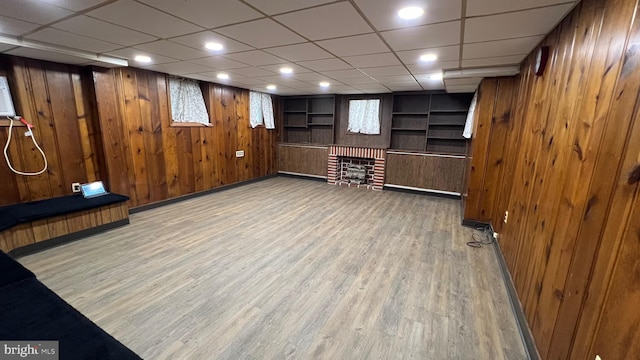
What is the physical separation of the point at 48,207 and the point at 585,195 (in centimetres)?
495

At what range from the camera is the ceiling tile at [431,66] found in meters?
3.17

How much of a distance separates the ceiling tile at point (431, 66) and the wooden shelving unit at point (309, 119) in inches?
134

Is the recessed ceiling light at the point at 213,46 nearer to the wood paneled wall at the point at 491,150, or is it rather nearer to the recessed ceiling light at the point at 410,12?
the recessed ceiling light at the point at 410,12

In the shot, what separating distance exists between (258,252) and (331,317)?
4.28 feet

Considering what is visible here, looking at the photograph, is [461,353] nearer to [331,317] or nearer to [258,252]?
[331,317]

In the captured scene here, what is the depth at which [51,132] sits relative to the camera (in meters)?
3.36

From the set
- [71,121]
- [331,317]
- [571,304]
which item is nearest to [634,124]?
[571,304]

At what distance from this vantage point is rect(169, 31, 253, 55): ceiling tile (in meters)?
2.38

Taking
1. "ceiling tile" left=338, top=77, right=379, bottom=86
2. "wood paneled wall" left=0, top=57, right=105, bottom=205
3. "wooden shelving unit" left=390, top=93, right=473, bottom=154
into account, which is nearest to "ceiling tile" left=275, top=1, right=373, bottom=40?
"ceiling tile" left=338, top=77, right=379, bottom=86

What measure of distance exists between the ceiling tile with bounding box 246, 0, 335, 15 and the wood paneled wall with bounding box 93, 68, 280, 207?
323cm

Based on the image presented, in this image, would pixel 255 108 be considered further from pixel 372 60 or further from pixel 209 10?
pixel 209 10

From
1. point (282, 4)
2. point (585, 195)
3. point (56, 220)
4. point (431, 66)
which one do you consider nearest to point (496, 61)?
point (431, 66)

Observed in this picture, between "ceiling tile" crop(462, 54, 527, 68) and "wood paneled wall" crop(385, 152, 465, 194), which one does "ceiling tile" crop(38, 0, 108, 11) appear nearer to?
"ceiling tile" crop(462, 54, 527, 68)

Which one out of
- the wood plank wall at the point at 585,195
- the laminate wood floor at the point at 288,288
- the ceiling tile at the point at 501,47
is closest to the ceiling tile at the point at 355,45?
the ceiling tile at the point at 501,47
